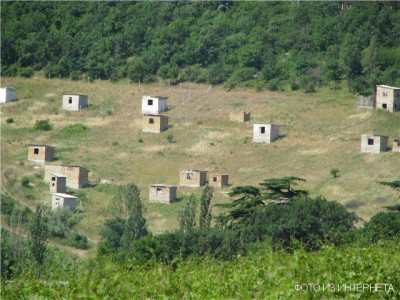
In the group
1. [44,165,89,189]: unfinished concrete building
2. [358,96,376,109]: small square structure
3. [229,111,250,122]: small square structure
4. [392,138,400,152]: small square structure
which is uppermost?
[358,96,376,109]: small square structure

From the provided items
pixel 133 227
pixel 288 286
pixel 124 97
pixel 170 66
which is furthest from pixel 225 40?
pixel 288 286

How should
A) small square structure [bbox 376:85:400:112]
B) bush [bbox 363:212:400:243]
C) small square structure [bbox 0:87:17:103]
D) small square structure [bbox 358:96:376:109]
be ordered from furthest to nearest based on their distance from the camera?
small square structure [bbox 0:87:17:103], small square structure [bbox 358:96:376:109], small square structure [bbox 376:85:400:112], bush [bbox 363:212:400:243]

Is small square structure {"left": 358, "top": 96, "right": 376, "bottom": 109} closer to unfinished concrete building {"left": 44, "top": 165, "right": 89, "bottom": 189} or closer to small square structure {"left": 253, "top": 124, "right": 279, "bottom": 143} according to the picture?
small square structure {"left": 253, "top": 124, "right": 279, "bottom": 143}

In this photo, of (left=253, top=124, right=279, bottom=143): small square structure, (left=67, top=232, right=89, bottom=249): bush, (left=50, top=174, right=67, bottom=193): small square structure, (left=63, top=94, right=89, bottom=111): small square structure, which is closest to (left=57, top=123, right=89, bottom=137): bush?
(left=63, top=94, right=89, bottom=111): small square structure

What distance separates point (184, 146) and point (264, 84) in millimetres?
12113

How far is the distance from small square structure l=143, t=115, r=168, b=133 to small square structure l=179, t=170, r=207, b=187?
9.03 meters

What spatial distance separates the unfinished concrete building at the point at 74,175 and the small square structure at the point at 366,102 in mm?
17339

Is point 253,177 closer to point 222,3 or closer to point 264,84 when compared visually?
point 264,84

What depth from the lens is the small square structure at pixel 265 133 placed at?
62.7 m

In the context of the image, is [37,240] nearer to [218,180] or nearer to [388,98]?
[218,180]

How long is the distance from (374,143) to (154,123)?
14001 millimetres

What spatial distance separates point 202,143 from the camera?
210ft

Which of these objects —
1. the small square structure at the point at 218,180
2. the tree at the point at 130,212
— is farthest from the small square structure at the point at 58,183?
the small square structure at the point at 218,180

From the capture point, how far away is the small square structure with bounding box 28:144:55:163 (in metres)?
62.1
